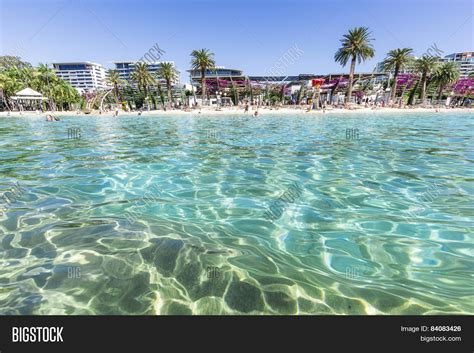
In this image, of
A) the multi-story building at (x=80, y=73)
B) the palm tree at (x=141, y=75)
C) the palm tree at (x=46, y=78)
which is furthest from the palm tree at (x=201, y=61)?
the multi-story building at (x=80, y=73)

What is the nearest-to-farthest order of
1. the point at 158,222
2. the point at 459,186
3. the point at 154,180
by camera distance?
1. the point at 158,222
2. the point at 459,186
3. the point at 154,180

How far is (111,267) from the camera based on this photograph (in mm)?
3479

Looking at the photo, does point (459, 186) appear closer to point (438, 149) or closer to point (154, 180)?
point (438, 149)

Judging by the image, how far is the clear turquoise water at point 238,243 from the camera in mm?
2930

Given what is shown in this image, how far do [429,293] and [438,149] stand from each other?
11.3 meters

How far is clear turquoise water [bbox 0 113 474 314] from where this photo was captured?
293 cm

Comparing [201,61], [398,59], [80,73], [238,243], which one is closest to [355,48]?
[398,59]

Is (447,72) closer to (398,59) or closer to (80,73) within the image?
(398,59)

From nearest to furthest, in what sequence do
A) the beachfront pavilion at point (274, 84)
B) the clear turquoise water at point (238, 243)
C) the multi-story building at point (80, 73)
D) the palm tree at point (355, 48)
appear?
the clear turquoise water at point (238, 243), the palm tree at point (355, 48), the beachfront pavilion at point (274, 84), the multi-story building at point (80, 73)

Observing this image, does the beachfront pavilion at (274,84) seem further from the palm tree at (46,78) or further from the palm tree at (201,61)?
the palm tree at (46,78)
